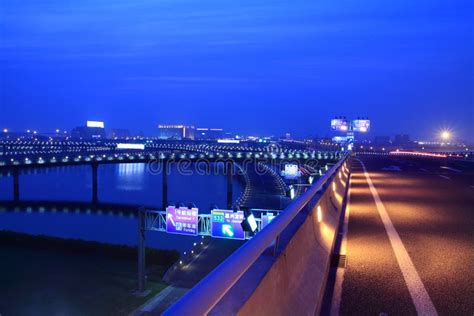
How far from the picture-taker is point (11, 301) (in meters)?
45.4

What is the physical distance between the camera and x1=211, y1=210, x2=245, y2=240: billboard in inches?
1751

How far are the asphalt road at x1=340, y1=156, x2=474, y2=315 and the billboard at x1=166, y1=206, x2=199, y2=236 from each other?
106ft

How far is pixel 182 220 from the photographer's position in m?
45.9

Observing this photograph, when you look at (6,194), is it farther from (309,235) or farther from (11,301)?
(309,235)

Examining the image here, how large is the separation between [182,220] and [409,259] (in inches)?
1560

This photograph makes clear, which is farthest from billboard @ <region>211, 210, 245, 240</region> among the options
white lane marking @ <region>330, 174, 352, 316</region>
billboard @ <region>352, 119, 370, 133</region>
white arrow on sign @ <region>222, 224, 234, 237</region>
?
billboard @ <region>352, 119, 370, 133</region>

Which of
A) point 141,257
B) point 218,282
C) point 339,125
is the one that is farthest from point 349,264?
point 339,125

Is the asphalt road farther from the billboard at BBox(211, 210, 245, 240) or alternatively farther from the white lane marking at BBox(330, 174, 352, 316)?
the billboard at BBox(211, 210, 245, 240)

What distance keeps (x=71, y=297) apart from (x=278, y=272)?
4663 centimetres

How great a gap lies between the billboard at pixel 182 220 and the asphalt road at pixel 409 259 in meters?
32.3

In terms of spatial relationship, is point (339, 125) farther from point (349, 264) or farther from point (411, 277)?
point (411, 277)

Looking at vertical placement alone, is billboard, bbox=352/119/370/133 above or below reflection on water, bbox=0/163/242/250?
above

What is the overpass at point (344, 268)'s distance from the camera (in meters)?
2.84

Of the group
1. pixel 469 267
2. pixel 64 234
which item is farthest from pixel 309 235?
pixel 64 234
